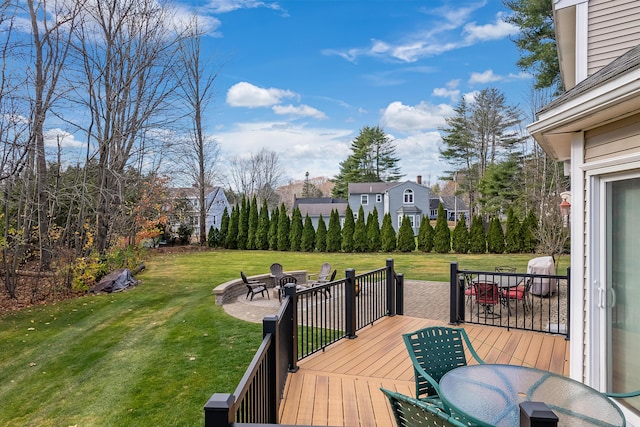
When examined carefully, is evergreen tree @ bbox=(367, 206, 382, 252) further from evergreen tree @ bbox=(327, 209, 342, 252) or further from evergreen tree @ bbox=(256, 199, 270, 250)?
evergreen tree @ bbox=(256, 199, 270, 250)

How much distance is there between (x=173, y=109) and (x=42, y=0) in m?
3.80

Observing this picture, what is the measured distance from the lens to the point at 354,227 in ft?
68.5

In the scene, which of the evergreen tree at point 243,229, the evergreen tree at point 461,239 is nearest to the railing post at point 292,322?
the evergreen tree at point 461,239

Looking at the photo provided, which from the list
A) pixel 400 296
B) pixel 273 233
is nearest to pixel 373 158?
pixel 273 233

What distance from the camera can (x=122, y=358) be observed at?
5.38 metres

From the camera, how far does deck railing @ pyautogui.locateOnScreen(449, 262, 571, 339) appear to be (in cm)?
582

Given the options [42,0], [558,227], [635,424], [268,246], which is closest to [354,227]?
[268,246]

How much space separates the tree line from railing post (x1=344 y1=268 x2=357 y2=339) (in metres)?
14.6

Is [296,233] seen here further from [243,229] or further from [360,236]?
[360,236]

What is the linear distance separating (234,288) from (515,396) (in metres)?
7.87

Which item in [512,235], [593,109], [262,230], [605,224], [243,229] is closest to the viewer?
[593,109]

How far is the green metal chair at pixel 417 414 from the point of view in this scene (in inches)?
62.3

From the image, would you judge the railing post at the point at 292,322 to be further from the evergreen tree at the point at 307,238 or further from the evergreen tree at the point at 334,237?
the evergreen tree at the point at 307,238

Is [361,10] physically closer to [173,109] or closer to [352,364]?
[173,109]
